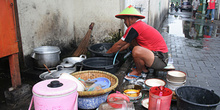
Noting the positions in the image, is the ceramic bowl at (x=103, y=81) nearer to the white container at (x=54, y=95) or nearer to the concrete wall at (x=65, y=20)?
the white container at (x=54, y=95)

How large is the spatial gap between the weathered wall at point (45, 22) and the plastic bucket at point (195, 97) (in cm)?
347

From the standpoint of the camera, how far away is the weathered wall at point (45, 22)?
4.03m

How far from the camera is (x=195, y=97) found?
2375 millimetres

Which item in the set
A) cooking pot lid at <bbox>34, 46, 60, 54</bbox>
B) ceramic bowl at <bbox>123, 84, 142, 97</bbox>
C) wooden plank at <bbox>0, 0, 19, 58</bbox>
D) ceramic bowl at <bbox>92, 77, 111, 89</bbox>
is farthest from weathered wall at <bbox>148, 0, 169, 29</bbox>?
wooden plank at <bbox>0, 0, 19, 58</bbox>

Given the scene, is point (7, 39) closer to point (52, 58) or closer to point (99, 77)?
point (52, 58)

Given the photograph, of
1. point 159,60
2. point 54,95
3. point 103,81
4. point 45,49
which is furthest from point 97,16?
point 54,95

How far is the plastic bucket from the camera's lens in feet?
6.87

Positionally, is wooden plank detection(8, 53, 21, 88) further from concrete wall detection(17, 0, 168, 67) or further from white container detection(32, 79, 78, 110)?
white container detection(32, 79, 78, 110)

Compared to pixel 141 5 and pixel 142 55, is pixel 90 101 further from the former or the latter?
pixel 141 5

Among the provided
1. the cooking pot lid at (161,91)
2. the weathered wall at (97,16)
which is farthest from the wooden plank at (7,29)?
the weathered wall at (97,16)

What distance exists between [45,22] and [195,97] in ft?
13.0

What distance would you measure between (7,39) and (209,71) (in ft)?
14.5

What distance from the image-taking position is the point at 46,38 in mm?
4773

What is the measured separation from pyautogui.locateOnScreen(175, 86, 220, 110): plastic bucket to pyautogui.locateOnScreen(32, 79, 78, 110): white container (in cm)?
132
